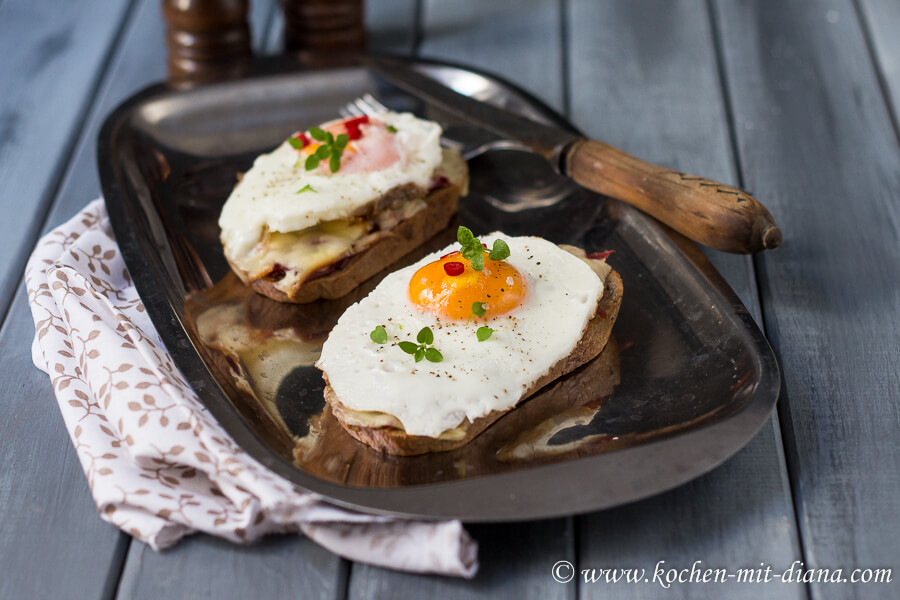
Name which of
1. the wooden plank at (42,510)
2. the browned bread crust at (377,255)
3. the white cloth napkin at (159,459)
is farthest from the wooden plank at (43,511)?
the browned bread crust at (377,255)

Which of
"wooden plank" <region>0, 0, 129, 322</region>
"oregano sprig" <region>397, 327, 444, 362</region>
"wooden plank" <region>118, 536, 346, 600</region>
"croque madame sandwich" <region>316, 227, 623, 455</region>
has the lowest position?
"wooden plank" <region>0, 0, 129, 322</region>

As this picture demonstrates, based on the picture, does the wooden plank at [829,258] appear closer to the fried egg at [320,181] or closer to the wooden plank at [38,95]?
the fried egg at [320,181]

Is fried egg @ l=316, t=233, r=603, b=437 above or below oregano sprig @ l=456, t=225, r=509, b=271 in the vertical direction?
below

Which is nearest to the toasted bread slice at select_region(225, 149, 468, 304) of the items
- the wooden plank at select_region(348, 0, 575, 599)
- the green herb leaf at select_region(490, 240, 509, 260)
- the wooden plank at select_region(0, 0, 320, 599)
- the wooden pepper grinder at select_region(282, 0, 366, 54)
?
the green herb leaf at select_region(490, 240, 509, 260)

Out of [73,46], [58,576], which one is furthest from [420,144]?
[73,46]

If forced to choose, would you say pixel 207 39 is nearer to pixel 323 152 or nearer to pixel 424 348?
pixel 323 152

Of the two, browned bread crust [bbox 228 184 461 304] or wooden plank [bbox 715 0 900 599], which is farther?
browned bread crust [bbox 228 184 461 304]

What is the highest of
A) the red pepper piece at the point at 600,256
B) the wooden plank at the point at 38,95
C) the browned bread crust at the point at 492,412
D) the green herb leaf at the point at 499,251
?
the green herb leaf at the point at 499,251

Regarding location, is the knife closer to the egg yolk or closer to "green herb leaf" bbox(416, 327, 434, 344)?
the egg yolk
